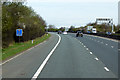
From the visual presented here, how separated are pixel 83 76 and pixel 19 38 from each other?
26654 millimetres

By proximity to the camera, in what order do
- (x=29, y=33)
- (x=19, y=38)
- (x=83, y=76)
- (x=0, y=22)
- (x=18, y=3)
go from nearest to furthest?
1. (x=83, y=76)
2. (x=0, y=22)
3. (x=19, y=38)
4. (x=18, y=3)
5. (x=29, y=33)

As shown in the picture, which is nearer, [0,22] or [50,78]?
[50,78]

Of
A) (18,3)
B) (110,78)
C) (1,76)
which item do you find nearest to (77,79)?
(110,78)

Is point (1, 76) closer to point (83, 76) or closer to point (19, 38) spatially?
point (83, 76)

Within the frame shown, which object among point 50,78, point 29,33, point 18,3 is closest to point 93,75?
point 50,78

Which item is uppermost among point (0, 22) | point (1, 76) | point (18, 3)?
point (18, 3)

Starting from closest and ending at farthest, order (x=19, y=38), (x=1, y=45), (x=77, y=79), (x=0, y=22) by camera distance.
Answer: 1. (x=77, y=79)
2. (x=0, y=22)
3. (x=1, y=45)
4. (x=19, y=38)

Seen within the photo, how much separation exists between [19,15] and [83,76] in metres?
32.6

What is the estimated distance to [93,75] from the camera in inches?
417

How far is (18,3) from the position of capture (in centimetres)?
3947

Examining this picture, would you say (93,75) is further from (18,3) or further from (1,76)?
(18,3)

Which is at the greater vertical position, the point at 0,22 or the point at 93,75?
the point at 0,22

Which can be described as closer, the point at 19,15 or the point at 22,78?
the point at 22,78

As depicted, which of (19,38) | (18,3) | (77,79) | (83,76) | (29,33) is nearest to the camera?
(77,79)
